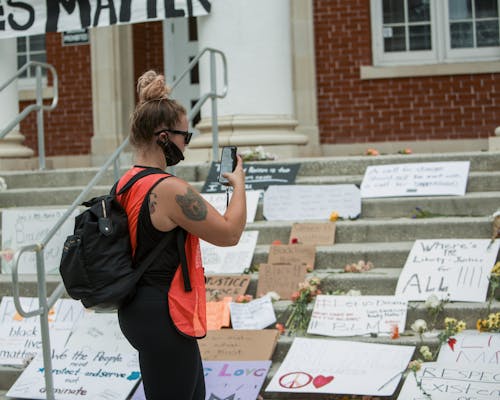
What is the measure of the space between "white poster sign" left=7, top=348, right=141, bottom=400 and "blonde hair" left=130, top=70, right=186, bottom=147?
7.77ft

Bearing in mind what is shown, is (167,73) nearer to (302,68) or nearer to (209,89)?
(302,68)

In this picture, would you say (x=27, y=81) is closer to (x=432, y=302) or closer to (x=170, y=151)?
(x=432, y=302)

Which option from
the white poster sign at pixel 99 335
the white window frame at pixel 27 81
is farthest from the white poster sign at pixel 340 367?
the white window frame at pixel 27 81

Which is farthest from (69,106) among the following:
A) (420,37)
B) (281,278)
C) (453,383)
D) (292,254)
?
(453,383)

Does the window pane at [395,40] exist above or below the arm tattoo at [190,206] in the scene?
above

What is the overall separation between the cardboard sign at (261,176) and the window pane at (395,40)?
4009 mm

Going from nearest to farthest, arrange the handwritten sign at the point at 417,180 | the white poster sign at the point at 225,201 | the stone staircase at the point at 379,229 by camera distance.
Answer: the stone staircase at the point at 379,229 → the handwritten sign at the point at 417,180 → the white poster sign at the point at 225,201

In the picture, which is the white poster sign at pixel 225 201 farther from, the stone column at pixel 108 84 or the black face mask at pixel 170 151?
the stone column at pixel 108 84

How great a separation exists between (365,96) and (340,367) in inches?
247

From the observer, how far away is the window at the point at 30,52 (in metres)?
12.3

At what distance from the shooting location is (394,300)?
566cm

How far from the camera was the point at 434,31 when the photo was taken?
11.0 m

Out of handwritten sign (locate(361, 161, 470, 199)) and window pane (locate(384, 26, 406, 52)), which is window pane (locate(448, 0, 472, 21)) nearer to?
window pane (locate(384, 26, 406, 52))

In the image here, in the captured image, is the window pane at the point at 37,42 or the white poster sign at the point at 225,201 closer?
the white poster sign at the point at 225,201
